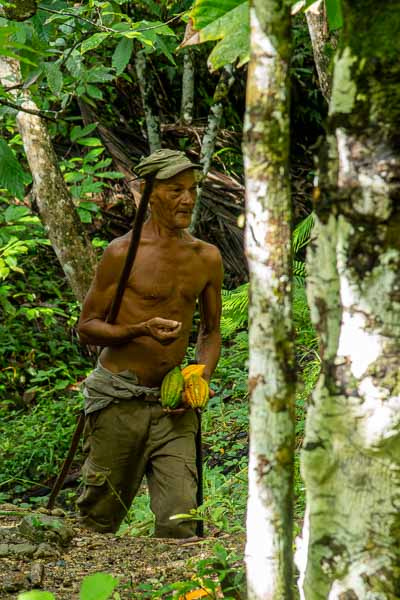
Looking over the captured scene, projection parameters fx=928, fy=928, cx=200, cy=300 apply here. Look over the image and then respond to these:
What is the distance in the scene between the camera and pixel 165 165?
4582 millimetres

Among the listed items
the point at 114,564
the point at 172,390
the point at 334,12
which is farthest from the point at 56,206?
the point at 334,12

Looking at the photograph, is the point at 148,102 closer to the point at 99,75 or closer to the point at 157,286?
the point at 99,75

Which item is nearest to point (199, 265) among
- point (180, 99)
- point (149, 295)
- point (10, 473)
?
point (149, 295)

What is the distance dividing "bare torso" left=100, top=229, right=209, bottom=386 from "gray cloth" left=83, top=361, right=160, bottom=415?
1.6 inches

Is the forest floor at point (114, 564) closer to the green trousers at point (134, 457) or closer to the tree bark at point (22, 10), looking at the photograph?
the green trousers at point (134, 457)

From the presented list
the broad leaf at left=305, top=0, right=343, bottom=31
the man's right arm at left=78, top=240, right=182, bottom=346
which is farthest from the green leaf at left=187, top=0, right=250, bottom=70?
the man's right arm at left=78, top=240, right=182, bottom=346

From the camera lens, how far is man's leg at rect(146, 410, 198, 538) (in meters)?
4.52

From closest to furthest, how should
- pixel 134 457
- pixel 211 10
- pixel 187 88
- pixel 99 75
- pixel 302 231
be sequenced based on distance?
pixel 211 10, pixel 134 457, pixel 99 75, pixel 302 231, pixel 187 88

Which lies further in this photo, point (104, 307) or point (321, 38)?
point (104, 307)

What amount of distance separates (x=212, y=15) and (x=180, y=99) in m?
8.99

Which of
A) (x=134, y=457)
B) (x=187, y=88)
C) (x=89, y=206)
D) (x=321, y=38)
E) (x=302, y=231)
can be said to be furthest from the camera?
(x=187, y=88)

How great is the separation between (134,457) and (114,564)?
3.46 ft

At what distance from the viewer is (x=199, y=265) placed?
4.70m

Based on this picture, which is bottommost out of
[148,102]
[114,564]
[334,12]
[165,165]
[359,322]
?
[114,564]
